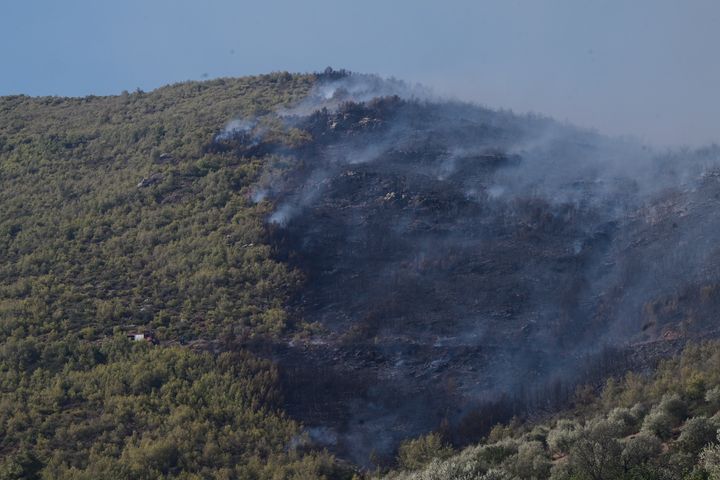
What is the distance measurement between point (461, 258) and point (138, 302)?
21466 mm

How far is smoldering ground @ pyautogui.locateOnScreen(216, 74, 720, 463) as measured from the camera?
5897 centimetres

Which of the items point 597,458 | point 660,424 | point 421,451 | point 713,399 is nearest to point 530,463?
point 597,458

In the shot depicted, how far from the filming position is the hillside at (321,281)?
55.9 m

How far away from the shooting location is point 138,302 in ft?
230

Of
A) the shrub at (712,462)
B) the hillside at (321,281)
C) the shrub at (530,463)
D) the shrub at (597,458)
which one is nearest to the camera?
the shrub at (712,462)

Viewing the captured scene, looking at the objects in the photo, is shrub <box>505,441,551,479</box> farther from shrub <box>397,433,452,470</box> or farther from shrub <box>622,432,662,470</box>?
shrub <box>397,433,452,470</box>

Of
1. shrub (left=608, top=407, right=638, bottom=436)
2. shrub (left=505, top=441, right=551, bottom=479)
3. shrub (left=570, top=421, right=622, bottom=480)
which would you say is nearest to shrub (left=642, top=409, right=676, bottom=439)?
shrub (left=608, top=407, right=638, bottom=436)

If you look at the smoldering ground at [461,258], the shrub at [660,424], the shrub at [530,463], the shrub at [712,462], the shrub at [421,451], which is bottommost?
the shrub at [421,451]

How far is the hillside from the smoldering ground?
183 mm

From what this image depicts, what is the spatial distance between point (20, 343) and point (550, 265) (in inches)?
1325

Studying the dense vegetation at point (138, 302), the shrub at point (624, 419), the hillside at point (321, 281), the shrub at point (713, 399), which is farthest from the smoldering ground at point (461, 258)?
the shrub at point (713, 399)

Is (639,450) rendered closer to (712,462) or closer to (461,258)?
(712,462)

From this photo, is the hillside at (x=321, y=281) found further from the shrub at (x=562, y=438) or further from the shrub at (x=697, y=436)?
the shrub at (x=697, y=436)

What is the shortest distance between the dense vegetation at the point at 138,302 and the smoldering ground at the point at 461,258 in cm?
307
